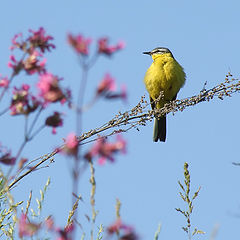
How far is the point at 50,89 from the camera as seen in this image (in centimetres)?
135

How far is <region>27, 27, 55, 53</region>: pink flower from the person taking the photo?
1556 millimetres

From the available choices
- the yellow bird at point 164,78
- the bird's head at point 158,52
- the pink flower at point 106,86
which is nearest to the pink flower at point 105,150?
the pink flower at point 106,86

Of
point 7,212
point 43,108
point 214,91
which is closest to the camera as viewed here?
point 43,108

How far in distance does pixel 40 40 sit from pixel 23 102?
24 cm

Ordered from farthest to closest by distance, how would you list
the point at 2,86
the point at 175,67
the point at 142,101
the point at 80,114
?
the point at 175,67, the point at 142,101, the point at 2,86, the point at 80,114

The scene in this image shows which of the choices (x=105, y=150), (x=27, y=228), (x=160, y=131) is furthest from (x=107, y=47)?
(x=160, y=131)

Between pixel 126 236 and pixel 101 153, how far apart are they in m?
0.22

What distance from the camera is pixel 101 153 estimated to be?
1241 mm

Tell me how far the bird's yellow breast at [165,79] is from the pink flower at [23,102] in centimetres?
544

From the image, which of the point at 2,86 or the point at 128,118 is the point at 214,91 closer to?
the point at 128,118

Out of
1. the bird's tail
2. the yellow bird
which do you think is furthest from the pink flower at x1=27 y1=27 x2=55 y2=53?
the bird's tail

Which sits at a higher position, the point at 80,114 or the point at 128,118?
the point at 128,118

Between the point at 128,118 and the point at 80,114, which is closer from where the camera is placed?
the point at 80,114

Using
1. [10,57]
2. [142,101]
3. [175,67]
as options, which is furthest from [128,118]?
[175,67]
